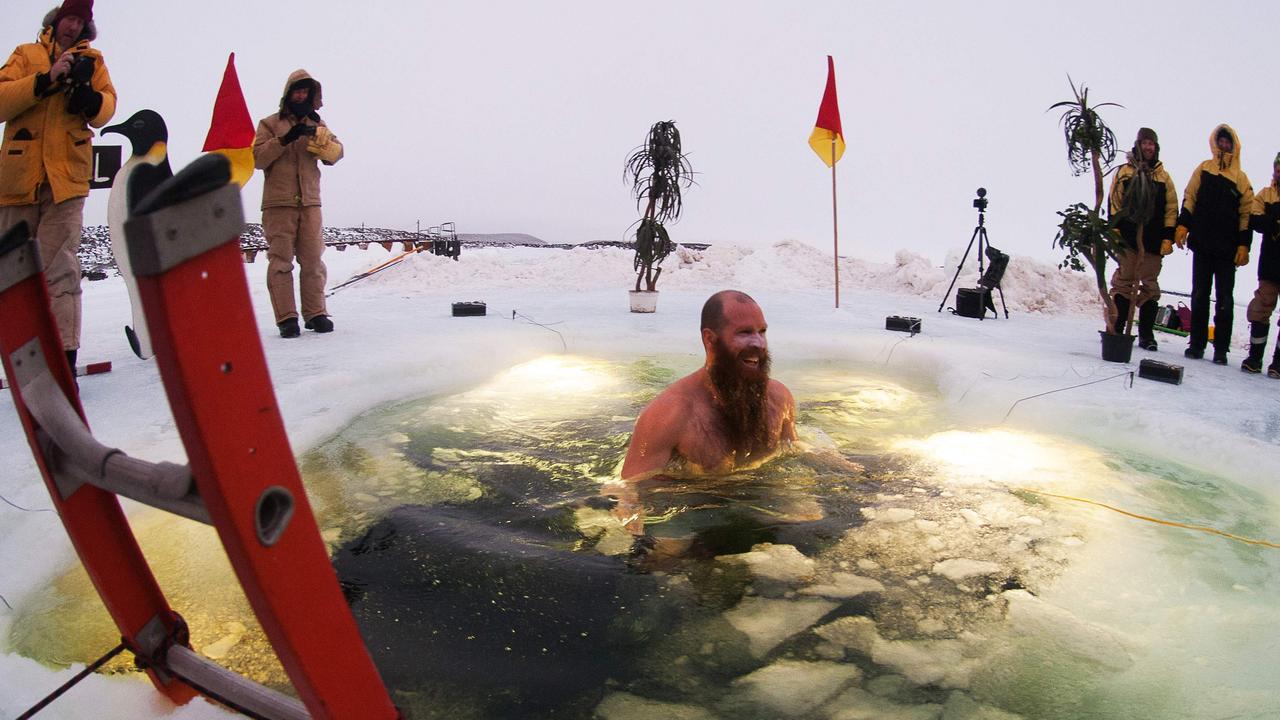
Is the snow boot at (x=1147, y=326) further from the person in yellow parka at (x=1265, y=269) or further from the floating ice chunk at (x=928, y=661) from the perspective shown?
the floating ice chunk at (x=928, y=661)

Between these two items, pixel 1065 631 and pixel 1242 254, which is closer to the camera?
pixel 1065 631

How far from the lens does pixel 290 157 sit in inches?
237

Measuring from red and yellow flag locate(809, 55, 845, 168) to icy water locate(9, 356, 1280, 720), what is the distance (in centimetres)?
532

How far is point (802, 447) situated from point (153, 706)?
2.89 meters

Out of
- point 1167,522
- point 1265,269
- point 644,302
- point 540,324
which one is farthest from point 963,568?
point 644,302

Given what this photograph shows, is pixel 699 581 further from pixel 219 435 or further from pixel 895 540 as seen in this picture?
pixel 219 435

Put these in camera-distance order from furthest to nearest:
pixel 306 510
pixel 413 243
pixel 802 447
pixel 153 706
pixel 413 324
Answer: pixel 413 243 → pixel 413 324 → pixel 802 447 → pixel 153 706 → pixel 306 510

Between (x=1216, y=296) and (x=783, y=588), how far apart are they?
5809 millimetres

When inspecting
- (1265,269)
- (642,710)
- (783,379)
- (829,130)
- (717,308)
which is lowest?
(642,710)

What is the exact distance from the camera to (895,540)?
9.17ft

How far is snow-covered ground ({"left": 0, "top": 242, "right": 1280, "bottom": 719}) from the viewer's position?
2.29m

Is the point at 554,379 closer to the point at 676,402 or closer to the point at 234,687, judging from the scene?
the point at 676,402

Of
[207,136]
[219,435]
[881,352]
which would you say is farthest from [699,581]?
[207,136]

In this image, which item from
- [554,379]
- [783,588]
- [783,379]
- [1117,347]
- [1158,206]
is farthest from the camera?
[1158,206]
